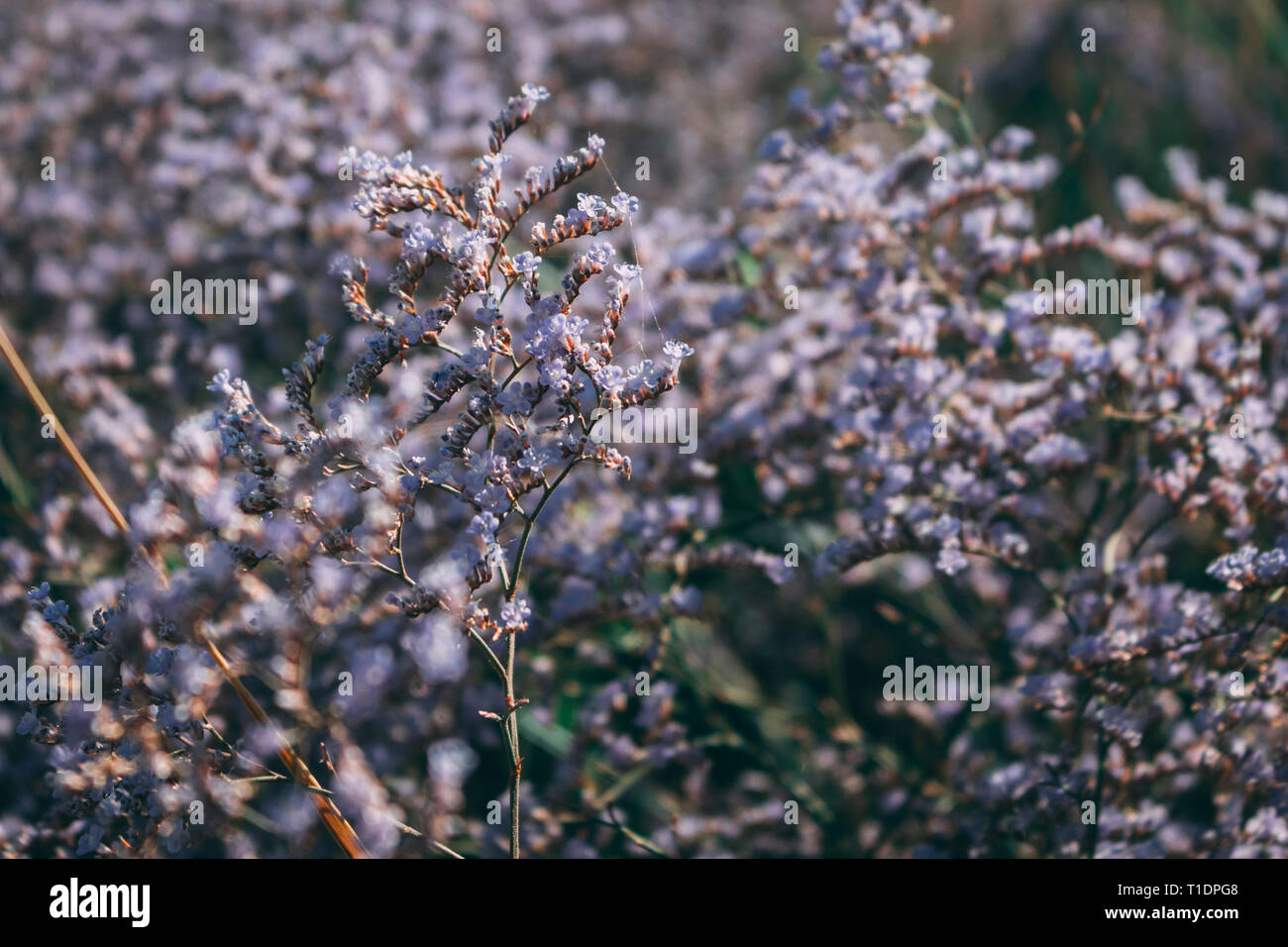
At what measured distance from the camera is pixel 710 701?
2.52 m

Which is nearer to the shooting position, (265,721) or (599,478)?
(265,721)

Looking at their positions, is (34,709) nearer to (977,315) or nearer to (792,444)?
(792,444)

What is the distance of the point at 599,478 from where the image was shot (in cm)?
258

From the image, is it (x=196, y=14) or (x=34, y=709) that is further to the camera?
(x=196, y=14)

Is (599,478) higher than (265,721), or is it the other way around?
(599,478)

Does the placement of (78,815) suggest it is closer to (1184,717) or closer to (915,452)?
(915,452)

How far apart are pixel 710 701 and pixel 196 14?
3.58 metres

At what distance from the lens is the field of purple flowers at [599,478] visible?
159 centimetres

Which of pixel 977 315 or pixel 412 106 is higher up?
pixel 412 106

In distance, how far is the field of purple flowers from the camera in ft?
5.23

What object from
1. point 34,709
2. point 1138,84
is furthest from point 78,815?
point 1138,84

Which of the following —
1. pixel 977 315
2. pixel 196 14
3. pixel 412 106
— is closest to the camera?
pixel 977 315

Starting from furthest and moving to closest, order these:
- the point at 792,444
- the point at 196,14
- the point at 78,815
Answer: the point at 196,14
the point at 792,444
the point at 78,815
